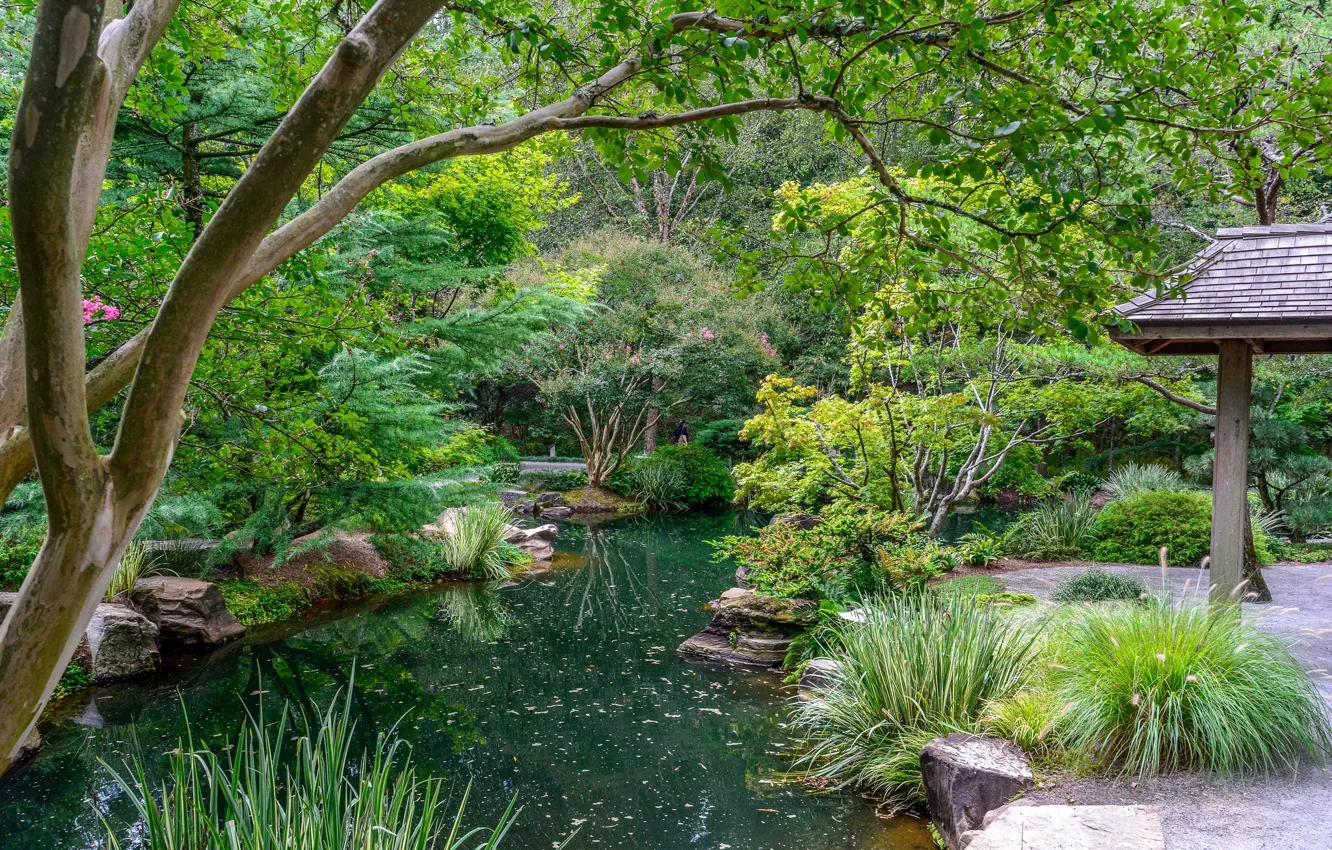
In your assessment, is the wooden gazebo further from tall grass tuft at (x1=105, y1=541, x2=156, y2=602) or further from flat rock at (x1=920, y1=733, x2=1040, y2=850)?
tall grass tuft at (x1=105, y1=541, x2=156, y2=602)

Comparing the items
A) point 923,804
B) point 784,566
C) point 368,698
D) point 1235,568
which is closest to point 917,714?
point 923,804

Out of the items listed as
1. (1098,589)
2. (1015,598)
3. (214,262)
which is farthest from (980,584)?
(214,262)

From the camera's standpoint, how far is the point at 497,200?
11.1 m

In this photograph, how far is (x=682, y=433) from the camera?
2184cm

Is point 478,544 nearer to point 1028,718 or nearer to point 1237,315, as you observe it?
point 1028,718

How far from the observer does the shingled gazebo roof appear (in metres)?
5.55

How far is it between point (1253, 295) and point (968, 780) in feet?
13.2

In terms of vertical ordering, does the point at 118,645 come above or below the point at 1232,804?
below

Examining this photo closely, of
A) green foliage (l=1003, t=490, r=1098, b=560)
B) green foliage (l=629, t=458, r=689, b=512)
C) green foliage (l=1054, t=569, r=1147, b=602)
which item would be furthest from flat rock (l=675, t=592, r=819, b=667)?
green foliage (l=629, t=458, r=689, b=512)

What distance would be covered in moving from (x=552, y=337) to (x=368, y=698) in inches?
389

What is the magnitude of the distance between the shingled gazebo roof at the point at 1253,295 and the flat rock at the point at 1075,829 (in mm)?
3020

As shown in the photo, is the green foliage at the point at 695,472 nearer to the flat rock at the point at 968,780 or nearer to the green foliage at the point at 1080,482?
the green foliage at the point at 1080,482

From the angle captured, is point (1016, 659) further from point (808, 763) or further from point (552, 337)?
point (552, 337)

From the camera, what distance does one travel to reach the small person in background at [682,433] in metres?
21.3
